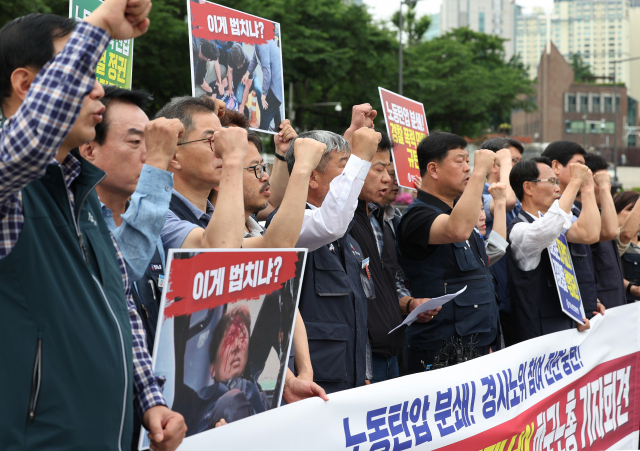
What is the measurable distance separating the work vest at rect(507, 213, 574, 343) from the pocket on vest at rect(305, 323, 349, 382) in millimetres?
1791

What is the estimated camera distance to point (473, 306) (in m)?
3.82

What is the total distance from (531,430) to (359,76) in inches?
890

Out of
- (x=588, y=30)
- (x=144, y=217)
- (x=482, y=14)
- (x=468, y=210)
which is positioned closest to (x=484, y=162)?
(x=468, y=210)

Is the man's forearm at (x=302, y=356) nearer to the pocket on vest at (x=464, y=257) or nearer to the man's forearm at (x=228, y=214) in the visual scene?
the man's forearm at (x=228, y=214)

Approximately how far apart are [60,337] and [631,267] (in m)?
6.02

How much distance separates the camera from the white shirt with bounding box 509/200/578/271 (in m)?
4.13

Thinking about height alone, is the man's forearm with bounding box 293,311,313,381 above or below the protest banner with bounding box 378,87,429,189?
below

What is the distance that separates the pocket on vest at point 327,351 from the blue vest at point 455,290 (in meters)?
1.01

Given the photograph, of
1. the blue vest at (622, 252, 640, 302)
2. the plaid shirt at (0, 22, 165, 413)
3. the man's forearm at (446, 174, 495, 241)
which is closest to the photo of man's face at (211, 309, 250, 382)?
the plaid shirt at (0, 22, 165, 413)

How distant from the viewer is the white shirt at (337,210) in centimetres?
285

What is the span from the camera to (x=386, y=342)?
3.53 metres

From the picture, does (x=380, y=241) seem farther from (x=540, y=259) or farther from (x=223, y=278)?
(x=223, y=278)

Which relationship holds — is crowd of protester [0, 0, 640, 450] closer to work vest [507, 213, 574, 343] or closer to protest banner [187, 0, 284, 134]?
work vest [507, 213, 574, 343]

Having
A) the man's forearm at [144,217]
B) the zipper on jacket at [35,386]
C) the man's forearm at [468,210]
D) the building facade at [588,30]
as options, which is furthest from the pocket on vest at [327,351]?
the building facade at [588,30]
